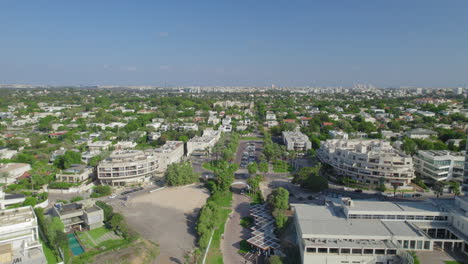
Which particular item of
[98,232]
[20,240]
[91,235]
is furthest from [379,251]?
[20,240]

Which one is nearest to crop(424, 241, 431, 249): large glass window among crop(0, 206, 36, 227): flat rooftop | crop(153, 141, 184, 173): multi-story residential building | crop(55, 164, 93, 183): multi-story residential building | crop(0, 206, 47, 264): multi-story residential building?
crop(0, 206, 47, 264): multi-story residential building

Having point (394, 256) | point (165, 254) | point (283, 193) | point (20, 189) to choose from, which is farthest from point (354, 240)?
point (20, 189)

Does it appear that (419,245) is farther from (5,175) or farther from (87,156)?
(5,175)

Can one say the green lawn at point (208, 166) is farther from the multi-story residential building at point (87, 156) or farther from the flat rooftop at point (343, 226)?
the flat rooftop at point (343, 226)

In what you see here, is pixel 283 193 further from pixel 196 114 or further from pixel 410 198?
pixel 196 114

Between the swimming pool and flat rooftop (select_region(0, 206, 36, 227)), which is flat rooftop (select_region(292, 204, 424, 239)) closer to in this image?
the swimming pool

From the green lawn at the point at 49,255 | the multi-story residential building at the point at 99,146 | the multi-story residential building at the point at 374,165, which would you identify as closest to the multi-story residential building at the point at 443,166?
the multi-story residential building at the point at 374,165
